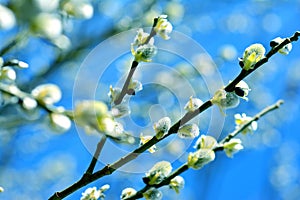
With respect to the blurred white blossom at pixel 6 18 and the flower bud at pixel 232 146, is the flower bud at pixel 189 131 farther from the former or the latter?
the blurred white blossom at pixel 6 18

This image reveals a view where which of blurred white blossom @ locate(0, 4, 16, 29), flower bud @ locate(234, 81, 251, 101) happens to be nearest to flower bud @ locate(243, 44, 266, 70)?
flower bud @ locate(234, 81, 251, 101)

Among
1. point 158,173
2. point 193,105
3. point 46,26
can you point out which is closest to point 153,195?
point 158,173

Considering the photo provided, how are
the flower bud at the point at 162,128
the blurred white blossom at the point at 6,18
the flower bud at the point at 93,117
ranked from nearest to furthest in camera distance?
the blurred white blossom at the point at 6,18
the flower bud at the point at 93,117
the flower bud at the point at 162,128

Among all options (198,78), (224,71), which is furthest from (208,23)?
(198,78)

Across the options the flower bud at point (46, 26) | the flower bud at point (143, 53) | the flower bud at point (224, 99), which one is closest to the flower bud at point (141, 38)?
the flower bud at point (143, 53)

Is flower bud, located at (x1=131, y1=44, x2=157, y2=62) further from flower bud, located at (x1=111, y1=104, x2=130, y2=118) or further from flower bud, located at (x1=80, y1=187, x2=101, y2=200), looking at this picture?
flower bud, located at (x1=80, y1=187, x2=101, y2=200)

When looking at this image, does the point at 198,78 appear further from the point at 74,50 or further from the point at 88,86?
the point at 88,86
